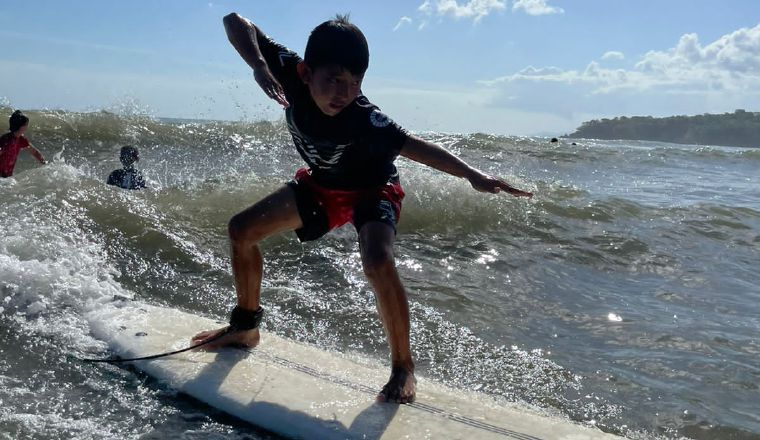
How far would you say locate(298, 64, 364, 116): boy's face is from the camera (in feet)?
9.56

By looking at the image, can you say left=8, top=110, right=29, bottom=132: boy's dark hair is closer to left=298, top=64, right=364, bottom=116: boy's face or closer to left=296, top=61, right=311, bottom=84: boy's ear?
left=296, top=61, right=311, bottom=84: boy's ear

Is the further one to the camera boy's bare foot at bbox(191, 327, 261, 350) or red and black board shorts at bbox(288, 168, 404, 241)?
boy's bare foot at bbox(191, 327, 261, 350)

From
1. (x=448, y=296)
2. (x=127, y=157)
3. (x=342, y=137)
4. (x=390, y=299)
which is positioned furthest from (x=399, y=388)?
(x=127, y=157)

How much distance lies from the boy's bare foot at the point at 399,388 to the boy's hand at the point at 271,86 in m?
1.33

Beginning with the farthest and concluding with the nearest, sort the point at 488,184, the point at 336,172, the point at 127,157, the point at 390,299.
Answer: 1. the point at 127,157
2. the point at 336,172
3. the point at 390,299
4. the point at 488,184

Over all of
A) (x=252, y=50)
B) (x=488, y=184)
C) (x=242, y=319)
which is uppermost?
(x=252, y=50)

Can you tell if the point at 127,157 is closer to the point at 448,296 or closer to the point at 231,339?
the point at 448,296

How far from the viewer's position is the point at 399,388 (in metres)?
2.97

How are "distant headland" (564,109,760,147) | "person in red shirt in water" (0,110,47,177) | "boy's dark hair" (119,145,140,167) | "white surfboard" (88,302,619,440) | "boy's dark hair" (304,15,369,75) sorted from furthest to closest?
1. "distant headland" (564,109,760,147)
2. "person in red shirt in water" (0,110,47,177)
3. "boy's dark hair" (119,145,140,167)
4. "boy's dark hair" (304,15,369,75)
5. "white surfboard" (88,302,619,440)

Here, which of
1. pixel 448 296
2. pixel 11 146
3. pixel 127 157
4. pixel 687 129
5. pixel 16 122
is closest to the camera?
pixel 448 296

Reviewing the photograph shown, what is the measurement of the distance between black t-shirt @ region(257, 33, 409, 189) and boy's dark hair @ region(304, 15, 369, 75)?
0.71ft

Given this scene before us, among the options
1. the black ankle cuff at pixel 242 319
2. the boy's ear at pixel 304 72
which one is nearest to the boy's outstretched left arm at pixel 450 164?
the boy's ear at pixel 304 72

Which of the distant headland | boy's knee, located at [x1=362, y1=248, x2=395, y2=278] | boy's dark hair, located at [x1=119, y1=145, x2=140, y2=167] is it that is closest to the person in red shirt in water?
boy's dark hair, located at [x1=119, y1=145, x2=140, y2=167]

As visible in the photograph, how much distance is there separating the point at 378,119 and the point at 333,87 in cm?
24
